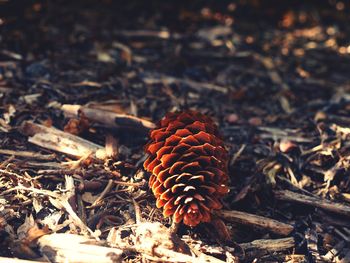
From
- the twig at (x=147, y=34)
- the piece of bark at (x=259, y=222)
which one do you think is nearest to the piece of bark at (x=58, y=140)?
the piece of bark at (x=259, y=222)

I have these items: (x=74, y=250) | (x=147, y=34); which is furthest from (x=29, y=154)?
(x=147, y=34)

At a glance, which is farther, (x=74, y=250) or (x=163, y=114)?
(x=163, y=114)

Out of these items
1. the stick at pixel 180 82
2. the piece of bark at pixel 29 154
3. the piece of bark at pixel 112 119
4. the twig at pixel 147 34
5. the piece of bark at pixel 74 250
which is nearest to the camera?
the piece of bark at pixel 74 250

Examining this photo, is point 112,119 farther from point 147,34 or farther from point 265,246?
point 147,34

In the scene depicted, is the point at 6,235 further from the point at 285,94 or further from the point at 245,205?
the point at 285,94

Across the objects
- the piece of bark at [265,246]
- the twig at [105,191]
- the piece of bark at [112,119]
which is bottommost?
the piece of bark at [265,246]

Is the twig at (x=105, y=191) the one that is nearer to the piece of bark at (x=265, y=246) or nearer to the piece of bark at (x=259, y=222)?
the piece of bark at (x=259, y=222)

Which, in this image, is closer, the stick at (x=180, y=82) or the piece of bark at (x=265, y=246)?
the piece of bark at (x=265, y=246)
